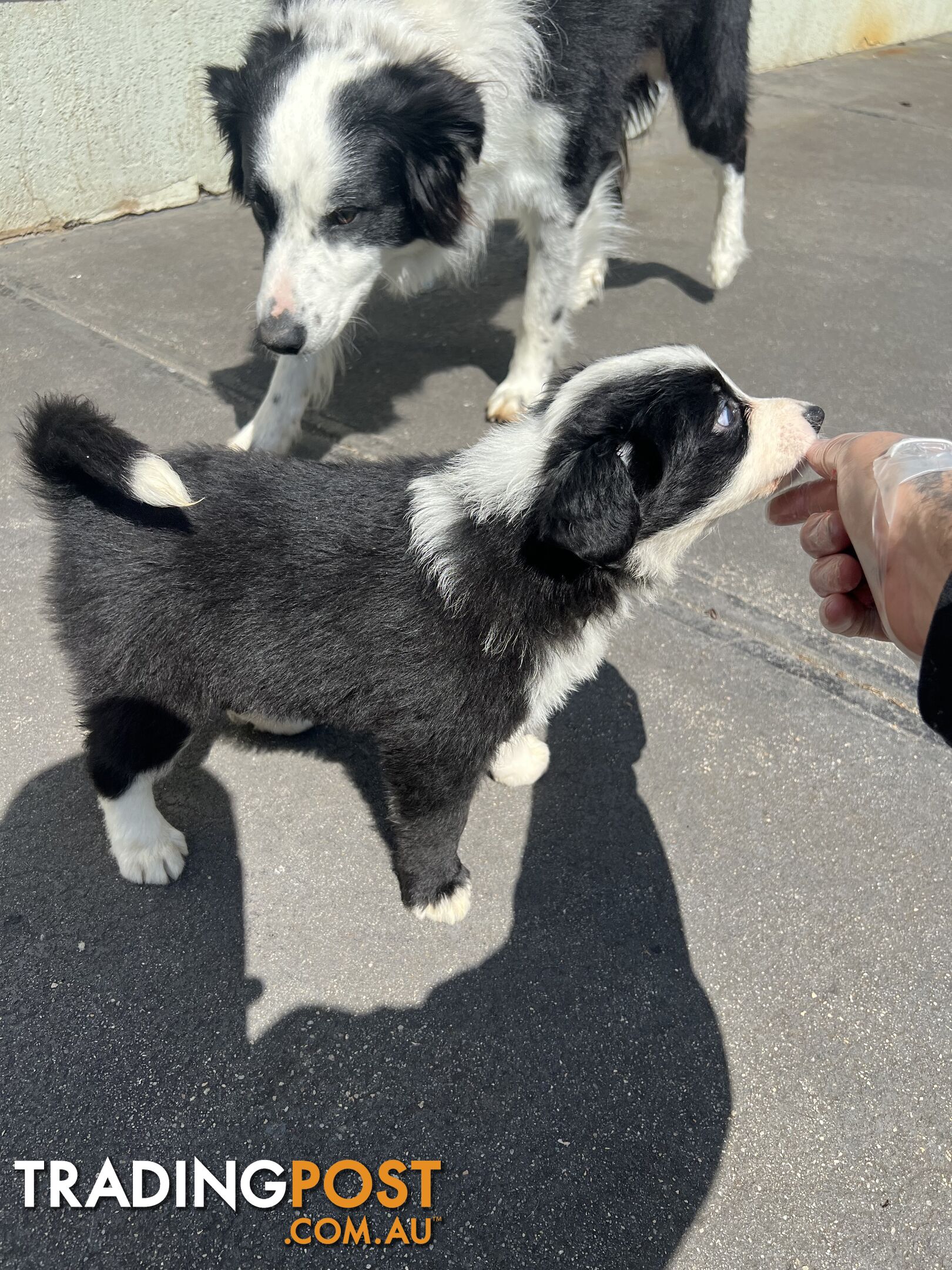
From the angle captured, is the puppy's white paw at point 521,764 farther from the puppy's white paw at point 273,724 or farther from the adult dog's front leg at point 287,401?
the adult dog's front leg at point 287,401

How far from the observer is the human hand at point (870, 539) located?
5.03ft

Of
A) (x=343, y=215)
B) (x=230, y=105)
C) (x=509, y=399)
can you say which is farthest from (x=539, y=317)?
(x=230, y=105)

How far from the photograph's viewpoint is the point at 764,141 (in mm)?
7117

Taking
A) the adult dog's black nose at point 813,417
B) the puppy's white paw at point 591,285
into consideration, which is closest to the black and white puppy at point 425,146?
the puppy's white paw at point 591,285

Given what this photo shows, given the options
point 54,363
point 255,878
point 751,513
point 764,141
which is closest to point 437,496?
point 255,878

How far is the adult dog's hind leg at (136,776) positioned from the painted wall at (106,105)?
4.11 m

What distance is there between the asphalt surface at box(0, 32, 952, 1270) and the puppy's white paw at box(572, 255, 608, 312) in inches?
72.8

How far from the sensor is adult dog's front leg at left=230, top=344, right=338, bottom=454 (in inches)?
142

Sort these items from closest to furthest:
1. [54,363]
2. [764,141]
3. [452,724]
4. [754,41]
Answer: [452,724]
[54,363]
[764,141]
[754,41]

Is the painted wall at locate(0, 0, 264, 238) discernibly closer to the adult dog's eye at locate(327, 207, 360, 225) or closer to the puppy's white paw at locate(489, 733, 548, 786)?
the adult dog's eye at locate(327, 207, 360, 225)

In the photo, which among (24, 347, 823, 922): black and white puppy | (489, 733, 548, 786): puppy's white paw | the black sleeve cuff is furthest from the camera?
(489, 733, 548, 786): puppy's white paw

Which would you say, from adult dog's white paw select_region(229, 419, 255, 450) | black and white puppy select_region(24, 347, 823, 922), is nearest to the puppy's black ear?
black and white puppy select_region(24, 347, 823, 922)

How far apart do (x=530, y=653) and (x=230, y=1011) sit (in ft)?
3.32

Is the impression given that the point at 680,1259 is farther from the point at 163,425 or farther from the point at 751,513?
the point at 163,425
